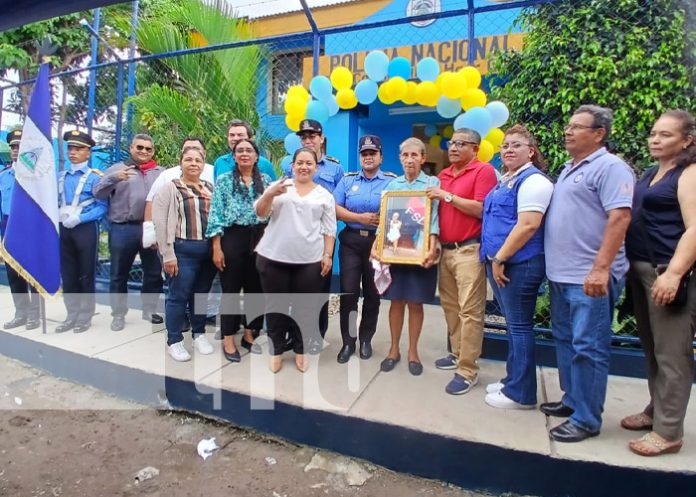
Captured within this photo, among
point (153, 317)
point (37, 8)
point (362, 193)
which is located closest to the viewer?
point (37, 8)

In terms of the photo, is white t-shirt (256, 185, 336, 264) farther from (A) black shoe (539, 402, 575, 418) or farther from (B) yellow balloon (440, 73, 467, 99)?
(A) black shoe (539, 402, 575, 418)

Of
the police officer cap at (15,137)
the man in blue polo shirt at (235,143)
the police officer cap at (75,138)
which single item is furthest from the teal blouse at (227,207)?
the police officer cap at (15,137)

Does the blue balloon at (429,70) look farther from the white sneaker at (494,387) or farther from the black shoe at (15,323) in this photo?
the black shoe at (15,323)

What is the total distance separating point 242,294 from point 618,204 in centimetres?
276

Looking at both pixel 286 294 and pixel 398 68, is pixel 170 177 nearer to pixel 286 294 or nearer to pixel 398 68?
pixel 286 294

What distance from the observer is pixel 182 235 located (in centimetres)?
345

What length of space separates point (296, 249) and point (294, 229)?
5.6 inches

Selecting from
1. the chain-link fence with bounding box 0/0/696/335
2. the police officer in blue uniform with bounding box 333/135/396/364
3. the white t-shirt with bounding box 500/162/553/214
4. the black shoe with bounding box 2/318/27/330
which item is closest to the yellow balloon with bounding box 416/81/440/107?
the chain-link fence with bounding box 0/0/696/335

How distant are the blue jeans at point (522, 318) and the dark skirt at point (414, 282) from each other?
0.54 metres

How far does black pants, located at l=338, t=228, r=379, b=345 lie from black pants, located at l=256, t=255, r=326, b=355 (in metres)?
0.21

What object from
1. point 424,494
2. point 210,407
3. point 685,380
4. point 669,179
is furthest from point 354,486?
point 669,179

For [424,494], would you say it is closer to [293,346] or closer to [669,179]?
[293,346]

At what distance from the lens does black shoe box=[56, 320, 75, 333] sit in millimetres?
4301

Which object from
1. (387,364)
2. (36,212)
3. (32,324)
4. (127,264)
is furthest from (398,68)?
(32,324)
